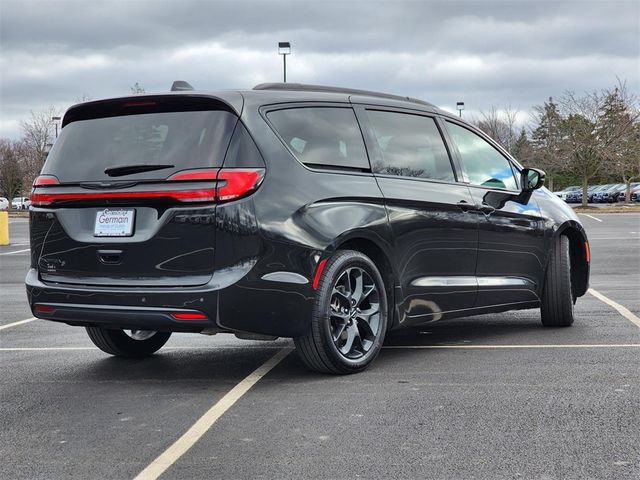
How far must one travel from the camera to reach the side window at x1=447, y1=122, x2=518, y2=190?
7281 millimetres

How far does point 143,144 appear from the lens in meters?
5.70

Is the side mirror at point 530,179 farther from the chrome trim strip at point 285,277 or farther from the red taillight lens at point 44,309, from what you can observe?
the red taillight lens at point 44,309

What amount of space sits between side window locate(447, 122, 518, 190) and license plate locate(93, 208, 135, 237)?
2.74 metres

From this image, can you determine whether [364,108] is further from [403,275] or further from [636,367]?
[636,367]

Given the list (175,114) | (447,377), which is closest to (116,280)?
(175,114)

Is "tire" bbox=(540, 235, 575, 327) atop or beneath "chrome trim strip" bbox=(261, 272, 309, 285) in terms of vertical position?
beneath

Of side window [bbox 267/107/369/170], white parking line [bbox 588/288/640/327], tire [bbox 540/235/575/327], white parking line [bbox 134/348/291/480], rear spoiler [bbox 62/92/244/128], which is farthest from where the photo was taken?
white parking line [bbox 588/288/640/327]

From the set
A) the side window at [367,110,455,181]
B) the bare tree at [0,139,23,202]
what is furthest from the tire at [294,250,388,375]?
the bare tree at [0,139,23,202]

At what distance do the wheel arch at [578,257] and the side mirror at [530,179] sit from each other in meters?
0.73

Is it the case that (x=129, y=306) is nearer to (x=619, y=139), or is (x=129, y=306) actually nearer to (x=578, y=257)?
(x=578, y=257)

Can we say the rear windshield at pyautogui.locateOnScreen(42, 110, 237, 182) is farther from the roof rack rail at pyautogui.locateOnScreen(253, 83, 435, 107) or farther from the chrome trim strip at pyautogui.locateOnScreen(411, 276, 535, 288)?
the chrome trim strip at pyautogui.locateOnScreen(411, 276, 535, 288)

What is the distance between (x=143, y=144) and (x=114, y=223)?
50 cm

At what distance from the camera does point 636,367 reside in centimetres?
609

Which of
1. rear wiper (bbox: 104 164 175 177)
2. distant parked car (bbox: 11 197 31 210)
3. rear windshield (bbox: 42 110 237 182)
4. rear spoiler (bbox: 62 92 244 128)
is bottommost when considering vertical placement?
distant parked car (bbox: 11 197 31 210)
